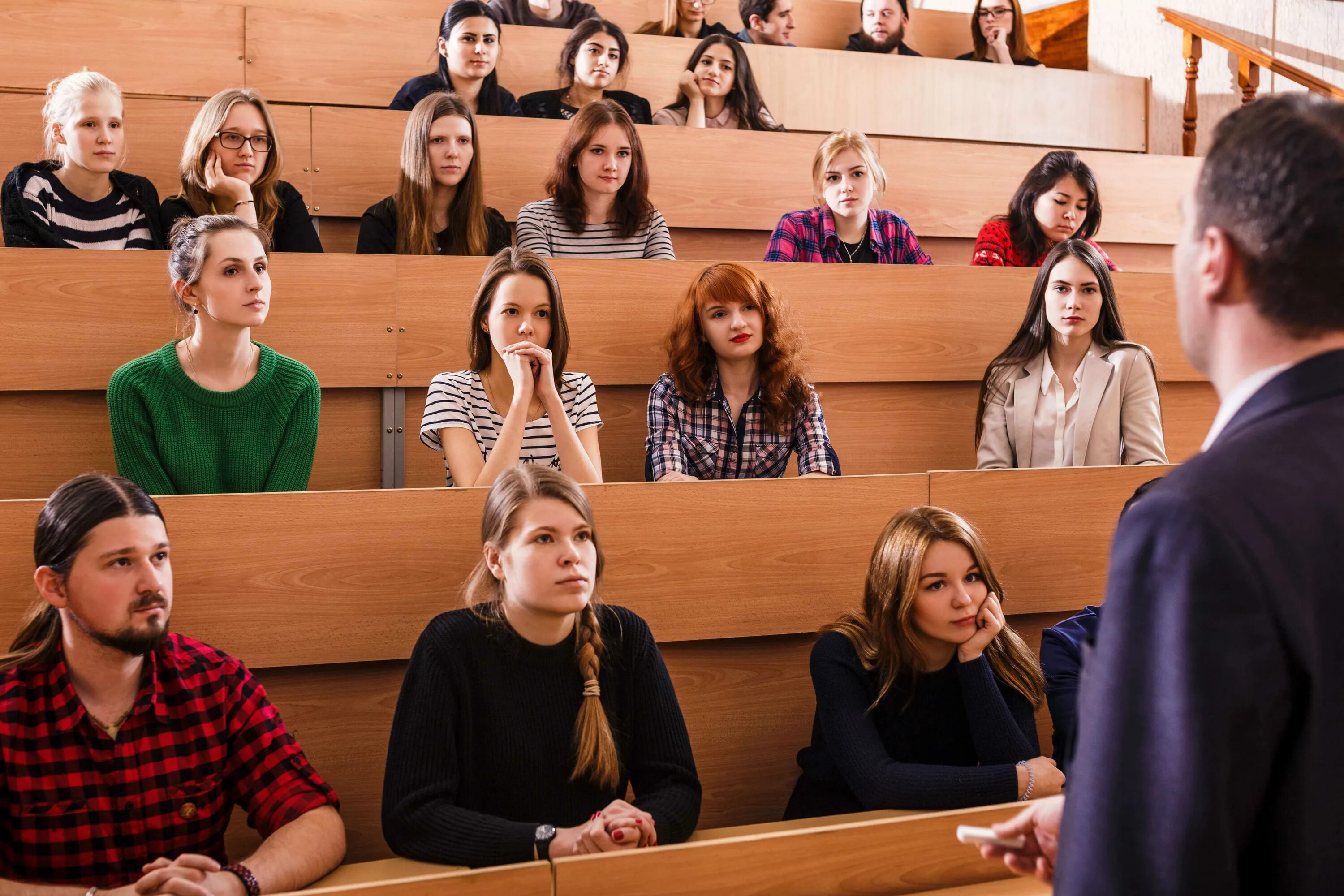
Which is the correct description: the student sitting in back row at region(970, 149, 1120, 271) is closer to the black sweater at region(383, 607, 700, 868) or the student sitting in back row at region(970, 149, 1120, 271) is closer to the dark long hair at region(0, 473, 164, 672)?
the black sweater at region(383, 607, 700, 868)

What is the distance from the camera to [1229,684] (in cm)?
35

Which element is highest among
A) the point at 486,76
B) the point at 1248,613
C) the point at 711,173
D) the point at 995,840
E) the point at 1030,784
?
the point at 486,76

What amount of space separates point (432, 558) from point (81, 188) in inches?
34.9

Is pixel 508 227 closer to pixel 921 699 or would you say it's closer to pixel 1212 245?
pixel 921 699

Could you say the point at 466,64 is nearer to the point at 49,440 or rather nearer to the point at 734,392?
the point at 734,392

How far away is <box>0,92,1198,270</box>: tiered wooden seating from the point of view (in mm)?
1877

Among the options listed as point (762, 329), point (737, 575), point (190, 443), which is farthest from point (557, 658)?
point (762, 329)

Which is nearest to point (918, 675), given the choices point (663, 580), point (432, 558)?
point (663, 580)

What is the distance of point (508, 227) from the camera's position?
1.82 m

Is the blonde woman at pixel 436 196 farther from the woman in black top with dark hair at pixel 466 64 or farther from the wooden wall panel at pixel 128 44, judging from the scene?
the wooden wall panel at pixel 128 44

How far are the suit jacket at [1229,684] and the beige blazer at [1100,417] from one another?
1.20m

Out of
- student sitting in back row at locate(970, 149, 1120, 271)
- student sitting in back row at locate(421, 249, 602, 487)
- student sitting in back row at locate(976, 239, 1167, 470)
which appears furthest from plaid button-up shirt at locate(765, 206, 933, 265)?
student sitting in back row at locate(421, 249, 602, 487)

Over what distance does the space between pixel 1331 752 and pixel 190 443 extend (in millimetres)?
1171

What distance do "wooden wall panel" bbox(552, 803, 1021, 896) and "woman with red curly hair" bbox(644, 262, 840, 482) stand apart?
67cm
